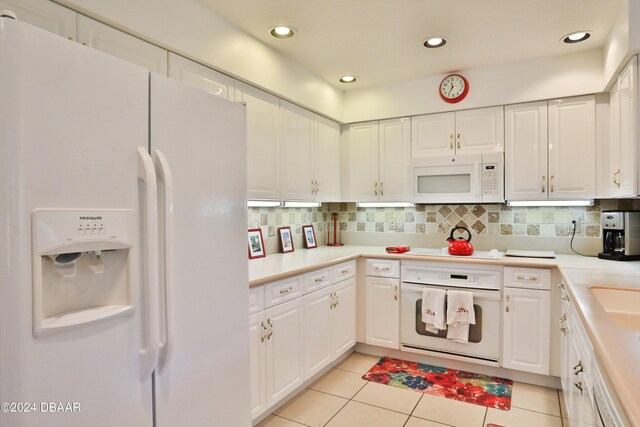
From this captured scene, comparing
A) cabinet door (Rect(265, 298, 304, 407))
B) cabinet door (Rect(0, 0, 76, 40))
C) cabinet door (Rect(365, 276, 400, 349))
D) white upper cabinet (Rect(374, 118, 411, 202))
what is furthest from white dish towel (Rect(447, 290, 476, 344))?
cabinet door (Rect(0, 0, 76, 40))

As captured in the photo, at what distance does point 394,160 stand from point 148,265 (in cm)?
284

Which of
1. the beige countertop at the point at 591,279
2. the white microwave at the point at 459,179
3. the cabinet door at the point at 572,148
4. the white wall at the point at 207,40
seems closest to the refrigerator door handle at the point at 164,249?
the beige countertop at the point at 591,279

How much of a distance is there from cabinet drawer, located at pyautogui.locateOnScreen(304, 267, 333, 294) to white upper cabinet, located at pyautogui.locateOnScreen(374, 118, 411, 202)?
1.15 meters

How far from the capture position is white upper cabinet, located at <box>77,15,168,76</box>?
1649mm

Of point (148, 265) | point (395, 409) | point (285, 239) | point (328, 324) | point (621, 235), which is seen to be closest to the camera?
point (148, 265)

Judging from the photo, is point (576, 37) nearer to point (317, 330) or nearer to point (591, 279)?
point (591, 279)

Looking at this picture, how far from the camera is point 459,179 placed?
3.29 meters

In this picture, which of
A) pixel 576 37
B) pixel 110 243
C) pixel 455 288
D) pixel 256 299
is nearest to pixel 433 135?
pixel 576 37

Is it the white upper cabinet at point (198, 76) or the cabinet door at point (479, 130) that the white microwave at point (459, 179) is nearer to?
→ the cabinet door at point (479, 130)

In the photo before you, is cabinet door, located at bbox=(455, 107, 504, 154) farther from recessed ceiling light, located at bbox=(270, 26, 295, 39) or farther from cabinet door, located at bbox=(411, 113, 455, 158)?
recessed ceiling light, located at bbox=(270, 26, 295, 39)

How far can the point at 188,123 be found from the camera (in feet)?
4.27

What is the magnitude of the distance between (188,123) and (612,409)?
1.43 m

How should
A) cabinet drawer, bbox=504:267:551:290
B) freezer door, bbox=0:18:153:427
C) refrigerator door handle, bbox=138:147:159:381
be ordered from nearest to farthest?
freezer door, bbox=0:18:153:427, refrigerator door handle, bbox=138:147:159:381, cabinet drawer, bbox=504:267:551:290

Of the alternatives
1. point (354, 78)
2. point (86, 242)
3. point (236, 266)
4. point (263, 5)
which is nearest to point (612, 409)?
point (236, 266)
